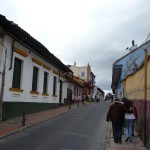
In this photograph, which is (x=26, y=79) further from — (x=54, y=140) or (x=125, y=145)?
(x=125, y=145)

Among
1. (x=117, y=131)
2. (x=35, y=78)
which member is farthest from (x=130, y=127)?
(x=35, y=78)

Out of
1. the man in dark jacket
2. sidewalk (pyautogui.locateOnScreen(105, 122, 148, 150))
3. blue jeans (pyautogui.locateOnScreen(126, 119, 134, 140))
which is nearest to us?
sidewalk (pyautogui.locateOnScreen(105, 122, 148, 150))

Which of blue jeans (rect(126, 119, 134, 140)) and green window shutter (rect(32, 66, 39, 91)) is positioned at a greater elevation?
green window shutter (rect(32, 66, 39, 91))

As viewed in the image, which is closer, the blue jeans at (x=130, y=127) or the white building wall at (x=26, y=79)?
→ the blue jeans at (x=130, y=127)

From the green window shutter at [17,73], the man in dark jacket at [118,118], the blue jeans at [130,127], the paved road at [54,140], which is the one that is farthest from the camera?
the green window shutter at [17,73]

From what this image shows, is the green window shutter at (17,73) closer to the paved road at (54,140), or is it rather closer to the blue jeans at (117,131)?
the paved road at (54,140)

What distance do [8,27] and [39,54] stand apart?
254 inches

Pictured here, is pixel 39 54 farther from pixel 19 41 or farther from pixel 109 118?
pixel 109 118

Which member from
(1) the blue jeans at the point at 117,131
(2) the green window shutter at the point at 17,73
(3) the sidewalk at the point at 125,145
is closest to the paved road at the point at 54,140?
(3) the sidewalk at the point at 125,145

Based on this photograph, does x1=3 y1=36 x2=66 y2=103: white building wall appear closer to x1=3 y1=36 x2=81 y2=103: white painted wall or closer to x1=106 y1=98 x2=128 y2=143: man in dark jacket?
x1=3 y1=36 x2=81 y2=103: white painted wall

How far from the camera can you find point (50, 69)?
24.6 m

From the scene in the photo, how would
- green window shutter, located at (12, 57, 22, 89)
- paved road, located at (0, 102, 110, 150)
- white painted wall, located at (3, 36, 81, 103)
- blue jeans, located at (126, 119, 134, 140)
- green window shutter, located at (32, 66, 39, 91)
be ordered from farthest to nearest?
green window shutter, located at (32, 66, 39, 91), green window shutter, located at (12, 57, 22, 89), white painted wall, located at (3, 36, 81, 103), blue jeans, located at (126, 119, 134, 140), paved road, located at (0, 102, 110, 150)

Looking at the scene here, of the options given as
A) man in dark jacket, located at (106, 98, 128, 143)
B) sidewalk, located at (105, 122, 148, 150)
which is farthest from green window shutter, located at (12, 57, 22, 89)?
man in dark jacket, located at (106, 98, 128, 143)

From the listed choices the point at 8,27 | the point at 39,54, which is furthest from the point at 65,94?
the point at 8,27
